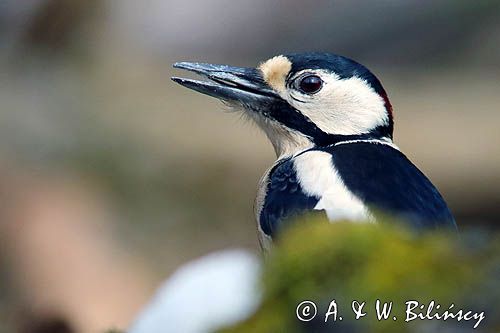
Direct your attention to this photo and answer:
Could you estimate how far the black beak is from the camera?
294 centimetres

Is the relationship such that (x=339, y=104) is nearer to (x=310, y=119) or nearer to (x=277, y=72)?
(x=310, y=119)

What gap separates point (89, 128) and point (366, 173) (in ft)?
16.3

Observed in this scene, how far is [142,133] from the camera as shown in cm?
734

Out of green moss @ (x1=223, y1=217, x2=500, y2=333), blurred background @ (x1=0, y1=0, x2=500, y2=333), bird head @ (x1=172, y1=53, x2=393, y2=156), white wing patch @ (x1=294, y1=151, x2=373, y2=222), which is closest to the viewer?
green moss @ (x1=223, y1=217, x2=500, y2=333)

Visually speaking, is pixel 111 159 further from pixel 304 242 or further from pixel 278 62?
pixel 304 242

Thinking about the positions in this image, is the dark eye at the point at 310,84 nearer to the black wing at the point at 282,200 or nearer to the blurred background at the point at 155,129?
the black wing at the point at 282,200

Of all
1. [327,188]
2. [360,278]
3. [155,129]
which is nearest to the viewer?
[360,278]

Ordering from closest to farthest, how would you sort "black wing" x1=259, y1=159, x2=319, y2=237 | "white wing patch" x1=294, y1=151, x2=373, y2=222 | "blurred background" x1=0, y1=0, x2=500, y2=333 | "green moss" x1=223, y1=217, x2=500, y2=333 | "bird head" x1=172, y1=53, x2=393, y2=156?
"green moss" x1=223, y1=217, x2=500, y2=333, "white wing patch" x1=294, y1=151, x2=373, y2=222, "black wing" x1=259, y1=159, x2=319, y2=237, "bird head" x1=172, y1=53, x2=393, y2=156, "blurred background" x1=0, y1=0, x2=500, y2=333

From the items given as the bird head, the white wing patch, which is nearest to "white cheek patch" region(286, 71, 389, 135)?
the bird head

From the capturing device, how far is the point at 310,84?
2895 millimetres
